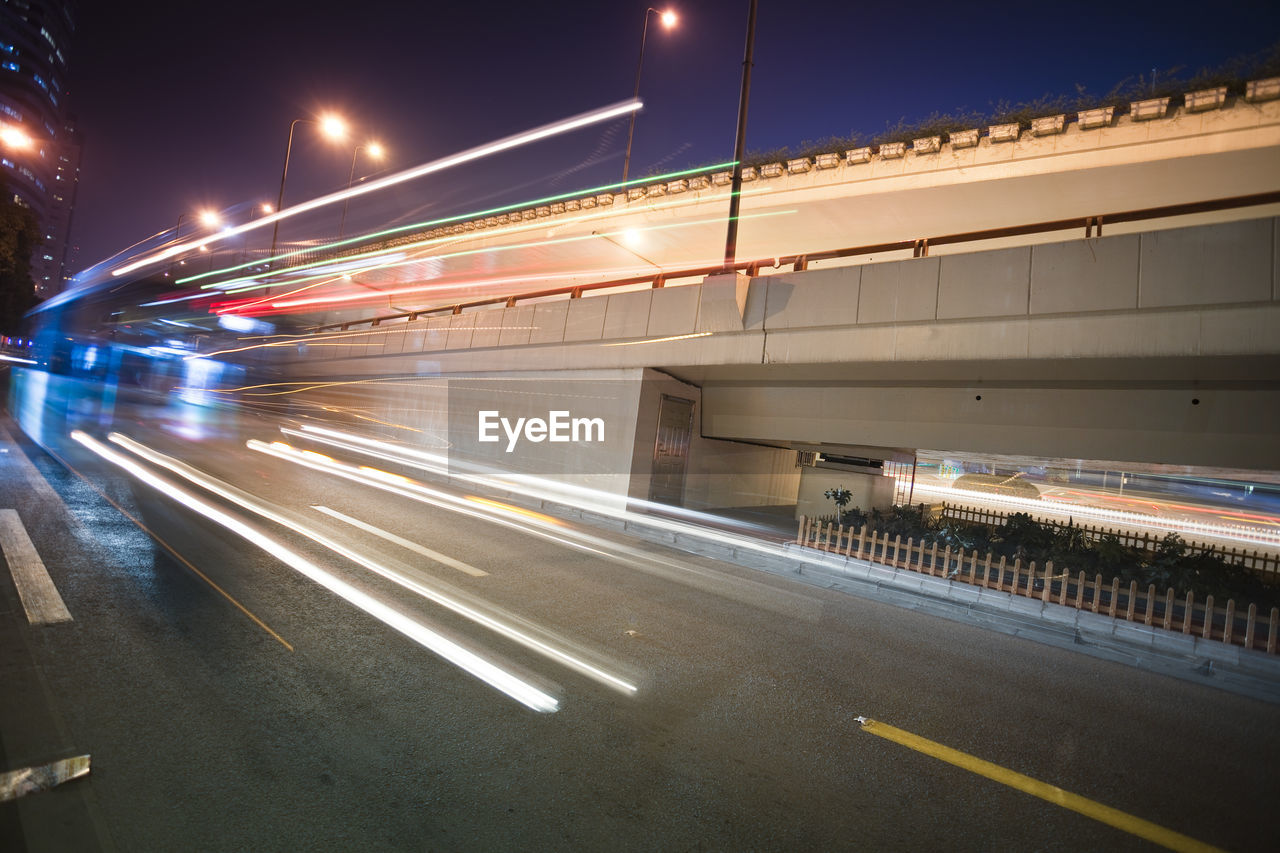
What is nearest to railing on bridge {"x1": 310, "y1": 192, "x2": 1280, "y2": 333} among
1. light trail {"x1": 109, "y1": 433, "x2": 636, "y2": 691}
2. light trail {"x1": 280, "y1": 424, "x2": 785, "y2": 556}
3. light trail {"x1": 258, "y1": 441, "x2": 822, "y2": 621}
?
light trail {"x1": 280, "y1": 424, "x2": 785, "y2": 556}

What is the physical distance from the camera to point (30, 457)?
44.5ft

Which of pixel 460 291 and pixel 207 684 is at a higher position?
pixel 460 291

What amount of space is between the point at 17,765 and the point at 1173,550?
14.3m

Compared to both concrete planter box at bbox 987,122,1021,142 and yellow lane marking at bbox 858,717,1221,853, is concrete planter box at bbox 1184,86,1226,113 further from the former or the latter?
yellow lane marking at bbox 858,717,1221,853

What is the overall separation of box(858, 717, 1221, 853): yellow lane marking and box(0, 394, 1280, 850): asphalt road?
0.10 metres

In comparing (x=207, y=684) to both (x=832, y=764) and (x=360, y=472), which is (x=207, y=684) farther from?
(x=360, y=472)

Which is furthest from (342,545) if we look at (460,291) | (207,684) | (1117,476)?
(1117,476)

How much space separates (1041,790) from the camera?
3811mm

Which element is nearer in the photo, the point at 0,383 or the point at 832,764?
the point at 832,764

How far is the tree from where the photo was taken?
90.7 ft

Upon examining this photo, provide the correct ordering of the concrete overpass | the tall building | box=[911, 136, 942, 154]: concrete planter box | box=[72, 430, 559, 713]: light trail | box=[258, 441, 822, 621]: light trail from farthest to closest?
the tall building → box=[911, 136, 942, 154]: concrete planter box → the concrete overpass → box=[258, 441, 822, 621]: light trail → box=[72, 430, 559, 713]: light trail

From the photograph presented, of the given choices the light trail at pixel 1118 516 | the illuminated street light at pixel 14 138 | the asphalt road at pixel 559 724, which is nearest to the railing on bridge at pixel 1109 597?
the asphalt road at pixel 559 724

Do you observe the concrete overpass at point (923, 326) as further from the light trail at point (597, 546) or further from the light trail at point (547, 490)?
the light trail at point (597, 546)

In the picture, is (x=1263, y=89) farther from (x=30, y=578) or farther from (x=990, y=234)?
(x=30, y=578)
